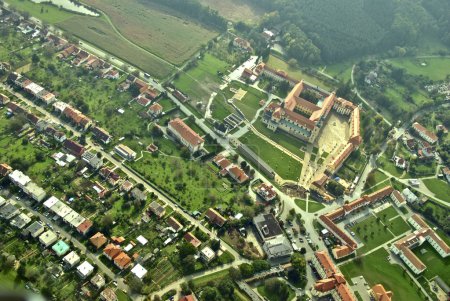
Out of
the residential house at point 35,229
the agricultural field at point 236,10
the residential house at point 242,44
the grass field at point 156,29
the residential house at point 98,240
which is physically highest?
the agricultural field at point 236,10

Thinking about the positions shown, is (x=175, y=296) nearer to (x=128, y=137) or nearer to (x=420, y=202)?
(x=128, y=137)

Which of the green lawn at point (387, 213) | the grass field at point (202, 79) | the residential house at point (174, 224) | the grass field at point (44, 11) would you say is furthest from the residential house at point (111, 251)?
the grass field at point (44, 11)

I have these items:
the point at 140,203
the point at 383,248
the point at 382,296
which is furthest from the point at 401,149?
the point at 140,203

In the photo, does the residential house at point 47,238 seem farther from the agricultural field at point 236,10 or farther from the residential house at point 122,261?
the agricultural field at point 236,10

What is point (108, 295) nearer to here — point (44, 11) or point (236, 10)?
Answer: point (44, 11)

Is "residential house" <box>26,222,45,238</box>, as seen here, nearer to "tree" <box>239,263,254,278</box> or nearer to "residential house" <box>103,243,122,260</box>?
"residential house" <box>103,243,122,260</box>

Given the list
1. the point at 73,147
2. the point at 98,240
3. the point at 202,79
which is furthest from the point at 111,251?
the point at 202,79

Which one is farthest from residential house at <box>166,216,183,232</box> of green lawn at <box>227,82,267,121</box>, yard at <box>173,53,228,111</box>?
green lawn at <box>227,82,267,121</box>
